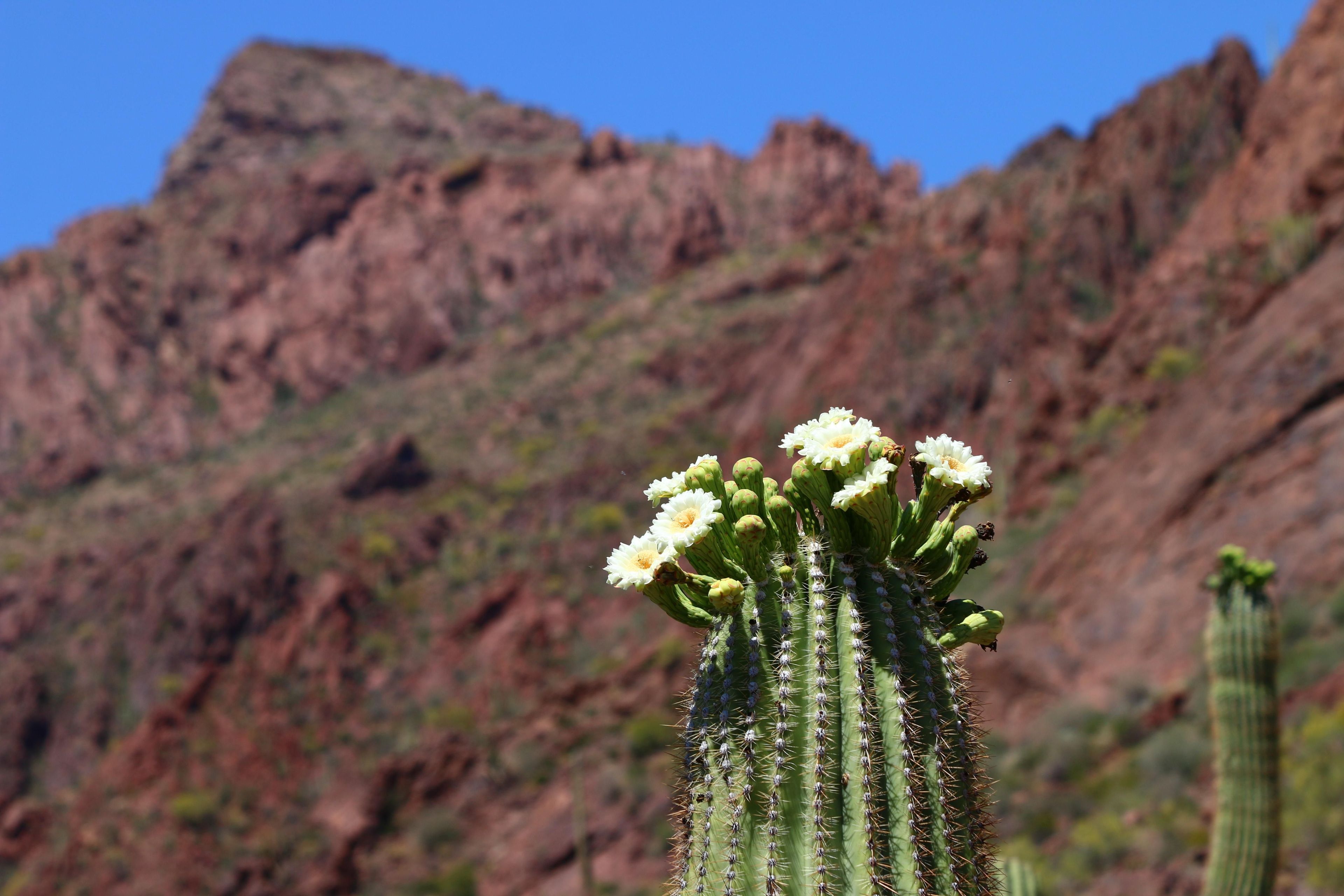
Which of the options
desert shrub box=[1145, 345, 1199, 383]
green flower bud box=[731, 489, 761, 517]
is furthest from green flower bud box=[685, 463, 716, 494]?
desert shrub box=[1145, 345, 1199, 383]

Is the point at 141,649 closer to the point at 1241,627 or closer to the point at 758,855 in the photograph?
the point at 1241,627

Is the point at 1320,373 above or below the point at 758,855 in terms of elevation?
above

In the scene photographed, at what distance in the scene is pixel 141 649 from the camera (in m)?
52.4

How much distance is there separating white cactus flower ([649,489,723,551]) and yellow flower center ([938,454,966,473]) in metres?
0.57

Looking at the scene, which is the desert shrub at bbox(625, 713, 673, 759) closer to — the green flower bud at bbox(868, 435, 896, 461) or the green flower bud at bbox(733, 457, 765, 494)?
the green flower bud at bbox(733, 457, 765, 494)

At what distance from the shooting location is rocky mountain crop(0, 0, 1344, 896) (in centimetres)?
2153

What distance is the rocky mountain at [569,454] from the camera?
21.5 metres

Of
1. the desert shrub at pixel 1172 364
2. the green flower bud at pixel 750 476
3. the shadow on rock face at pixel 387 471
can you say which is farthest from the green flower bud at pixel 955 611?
the shadow on rock face at pixel 387 471

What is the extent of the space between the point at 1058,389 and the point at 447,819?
17.4 meters

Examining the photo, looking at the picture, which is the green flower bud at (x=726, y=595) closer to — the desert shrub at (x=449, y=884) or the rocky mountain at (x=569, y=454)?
the rocky mountain at (x=569, y=454)

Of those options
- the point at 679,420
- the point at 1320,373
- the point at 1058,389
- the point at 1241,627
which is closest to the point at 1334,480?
the point at 1320,373

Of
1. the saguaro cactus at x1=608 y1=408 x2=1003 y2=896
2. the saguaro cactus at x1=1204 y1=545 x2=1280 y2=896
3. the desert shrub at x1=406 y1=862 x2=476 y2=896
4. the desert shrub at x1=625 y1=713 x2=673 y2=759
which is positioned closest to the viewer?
the saguaro cactus at x1=608 y1=408 x2=1003 y2=896

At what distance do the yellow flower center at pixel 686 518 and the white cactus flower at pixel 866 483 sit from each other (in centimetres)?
35

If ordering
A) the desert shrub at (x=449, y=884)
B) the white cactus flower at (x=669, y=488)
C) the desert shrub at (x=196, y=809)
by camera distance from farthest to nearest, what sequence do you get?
the desert shrub at (x=196, y=809) < the desert shrub at (x=449, y=884) < the white cactus flower at (x=669, y=488)
